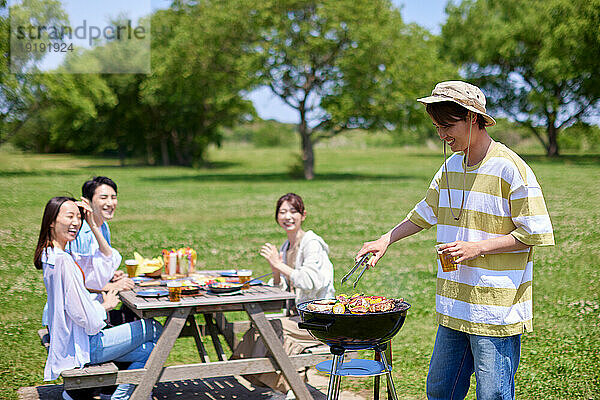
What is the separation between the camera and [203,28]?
103ft

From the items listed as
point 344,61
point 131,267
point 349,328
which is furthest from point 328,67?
point 349,328

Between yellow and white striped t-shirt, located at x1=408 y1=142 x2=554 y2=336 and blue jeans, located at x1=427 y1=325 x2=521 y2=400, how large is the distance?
66 mm

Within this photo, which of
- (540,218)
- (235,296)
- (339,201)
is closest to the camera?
(540,218)

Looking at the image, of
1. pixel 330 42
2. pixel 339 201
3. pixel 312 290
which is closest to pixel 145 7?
pixel 330 42

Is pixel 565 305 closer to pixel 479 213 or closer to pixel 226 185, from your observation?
pixel 479 213

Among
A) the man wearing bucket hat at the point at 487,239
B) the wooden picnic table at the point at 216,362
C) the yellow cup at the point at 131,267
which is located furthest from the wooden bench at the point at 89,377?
the man wearing bucket hat at the point at 487,239

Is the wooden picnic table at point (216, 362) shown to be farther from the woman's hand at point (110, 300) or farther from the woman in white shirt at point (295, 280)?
the woman in white shirt at point (295, 280)

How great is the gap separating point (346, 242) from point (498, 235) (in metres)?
10.2

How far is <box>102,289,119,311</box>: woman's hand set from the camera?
4.61 meters

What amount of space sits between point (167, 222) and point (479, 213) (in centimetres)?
1447

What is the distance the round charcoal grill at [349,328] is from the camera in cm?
322

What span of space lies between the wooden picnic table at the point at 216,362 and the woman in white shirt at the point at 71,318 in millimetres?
213

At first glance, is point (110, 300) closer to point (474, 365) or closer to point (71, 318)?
point (71, 318)

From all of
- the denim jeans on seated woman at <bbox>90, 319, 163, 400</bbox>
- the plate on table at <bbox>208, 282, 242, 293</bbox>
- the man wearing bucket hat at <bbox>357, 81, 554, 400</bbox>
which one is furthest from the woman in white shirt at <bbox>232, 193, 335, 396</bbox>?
the man wearing bucket hat at <bbox>357, 81, 554, 400</bbox>
